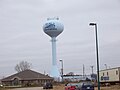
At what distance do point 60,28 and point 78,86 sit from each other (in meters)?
66.4

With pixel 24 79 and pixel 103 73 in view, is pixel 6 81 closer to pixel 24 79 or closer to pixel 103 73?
pixel 24 79

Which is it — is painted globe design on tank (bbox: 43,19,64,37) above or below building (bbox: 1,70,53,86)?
above

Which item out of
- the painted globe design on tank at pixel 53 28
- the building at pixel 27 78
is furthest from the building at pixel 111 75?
the building at pixel 27 78

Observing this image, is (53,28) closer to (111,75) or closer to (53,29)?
(53,29)

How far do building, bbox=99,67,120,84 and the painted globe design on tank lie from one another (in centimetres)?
4162

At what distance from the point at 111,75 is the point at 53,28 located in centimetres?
4783

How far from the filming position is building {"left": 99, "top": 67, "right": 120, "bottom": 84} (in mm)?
54438

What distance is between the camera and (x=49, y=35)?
349 ft

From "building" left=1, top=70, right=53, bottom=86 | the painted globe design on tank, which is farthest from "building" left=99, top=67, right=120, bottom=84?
"building" left=1, top=70, right=53, bottom=86

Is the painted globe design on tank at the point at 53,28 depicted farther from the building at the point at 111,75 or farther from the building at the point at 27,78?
the building at the point at 111,75

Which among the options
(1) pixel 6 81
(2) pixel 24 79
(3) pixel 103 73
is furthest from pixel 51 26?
(3) pixel 103 73

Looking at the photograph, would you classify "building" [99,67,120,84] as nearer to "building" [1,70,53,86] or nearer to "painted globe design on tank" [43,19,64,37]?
"painted globe design on tank" [43,19,64,37]

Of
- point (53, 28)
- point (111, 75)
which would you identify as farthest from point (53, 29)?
point (111, 75)

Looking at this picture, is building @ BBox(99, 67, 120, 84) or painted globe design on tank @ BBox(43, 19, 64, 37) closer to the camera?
building @ BBox(99, 67, 120, 84)
